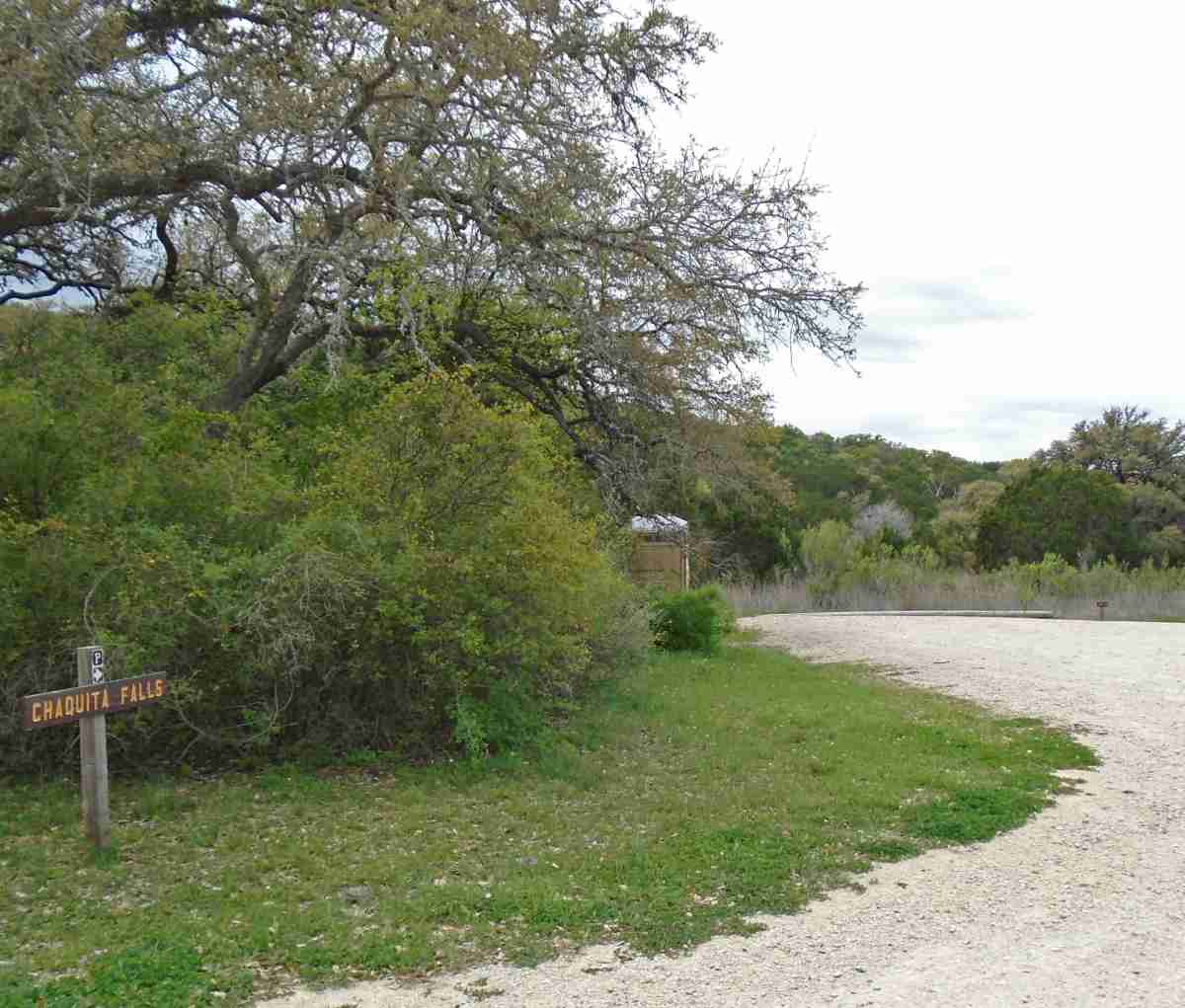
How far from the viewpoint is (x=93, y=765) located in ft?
19.5

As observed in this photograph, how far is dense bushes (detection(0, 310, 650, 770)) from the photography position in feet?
23.5

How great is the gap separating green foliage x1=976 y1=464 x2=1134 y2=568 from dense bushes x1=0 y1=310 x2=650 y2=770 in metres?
23.3

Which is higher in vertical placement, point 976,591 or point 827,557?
point 827,557

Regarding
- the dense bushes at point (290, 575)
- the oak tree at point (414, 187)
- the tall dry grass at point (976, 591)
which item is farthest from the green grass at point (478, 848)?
the tall dry grass at point (976, 591)

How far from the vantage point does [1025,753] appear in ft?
28.1

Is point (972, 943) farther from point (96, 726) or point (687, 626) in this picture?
point (687, 626)

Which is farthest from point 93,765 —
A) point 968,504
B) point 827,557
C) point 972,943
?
point 968,504

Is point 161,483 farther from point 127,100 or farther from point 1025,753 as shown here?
point 1025,753

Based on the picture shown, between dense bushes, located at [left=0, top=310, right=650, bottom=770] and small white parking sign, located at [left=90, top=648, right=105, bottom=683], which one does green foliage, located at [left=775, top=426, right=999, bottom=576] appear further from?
small white parking sign, located at [left=90, top=648, right=105, bottom=683]

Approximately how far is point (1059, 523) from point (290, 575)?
26.6 meters

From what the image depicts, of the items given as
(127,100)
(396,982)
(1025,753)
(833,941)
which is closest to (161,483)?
(127,100)

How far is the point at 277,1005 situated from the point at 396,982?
45cm

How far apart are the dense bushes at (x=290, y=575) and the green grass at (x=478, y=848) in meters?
0.47

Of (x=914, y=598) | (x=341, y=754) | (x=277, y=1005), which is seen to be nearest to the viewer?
(x=277, y=1005)
